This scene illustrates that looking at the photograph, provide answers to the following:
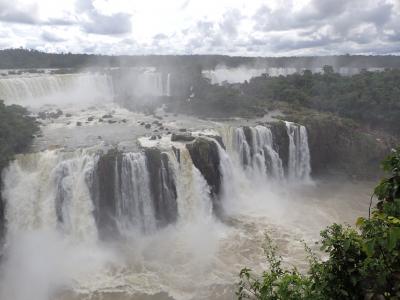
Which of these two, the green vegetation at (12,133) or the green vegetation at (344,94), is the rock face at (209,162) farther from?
the green vegetation at (344,94)

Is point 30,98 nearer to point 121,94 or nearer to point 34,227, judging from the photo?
point 121,94

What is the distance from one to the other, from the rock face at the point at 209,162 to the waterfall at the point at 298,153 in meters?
6.41

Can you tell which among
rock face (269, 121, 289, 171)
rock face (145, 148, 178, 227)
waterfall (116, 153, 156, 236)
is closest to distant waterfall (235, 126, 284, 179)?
rock face (269, 121, 289, 171)

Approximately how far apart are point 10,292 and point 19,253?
2.15 m

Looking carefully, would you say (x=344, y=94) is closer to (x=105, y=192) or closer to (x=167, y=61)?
(x=105, y=192)

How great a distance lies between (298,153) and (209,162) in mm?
7839

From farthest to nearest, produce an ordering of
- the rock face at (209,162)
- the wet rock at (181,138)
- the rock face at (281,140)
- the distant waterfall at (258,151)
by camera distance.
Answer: the rock face at (281,140) → the distant waterfall at (258,151) → the wet rock at (181,138) → the rock face at (209,162)

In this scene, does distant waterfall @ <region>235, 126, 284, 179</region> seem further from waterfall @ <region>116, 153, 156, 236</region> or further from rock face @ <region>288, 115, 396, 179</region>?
waterfall @ <region>116, 153, 156, 236</region>

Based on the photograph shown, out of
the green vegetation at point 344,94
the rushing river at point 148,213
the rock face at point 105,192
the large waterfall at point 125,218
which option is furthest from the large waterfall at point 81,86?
the rock face at point 105,192

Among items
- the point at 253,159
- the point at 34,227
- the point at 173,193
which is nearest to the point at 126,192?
the point at 173,193

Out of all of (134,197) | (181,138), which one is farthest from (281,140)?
(134,197)

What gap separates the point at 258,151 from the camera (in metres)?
23.4

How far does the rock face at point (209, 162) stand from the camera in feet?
64.2

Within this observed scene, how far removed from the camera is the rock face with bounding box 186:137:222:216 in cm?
1956
